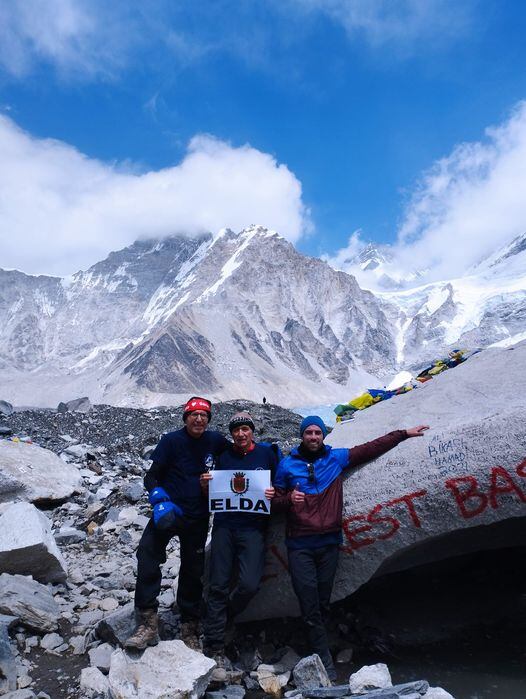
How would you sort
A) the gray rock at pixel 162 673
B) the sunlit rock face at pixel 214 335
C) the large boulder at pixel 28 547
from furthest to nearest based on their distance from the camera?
the sunlit rock face at pixel 214 335
the large boulder at pixel 28 547
the gray rock at pixel 162 673

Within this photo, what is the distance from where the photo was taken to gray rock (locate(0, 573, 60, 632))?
530 cm

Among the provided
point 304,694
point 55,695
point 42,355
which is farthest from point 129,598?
point 42,355

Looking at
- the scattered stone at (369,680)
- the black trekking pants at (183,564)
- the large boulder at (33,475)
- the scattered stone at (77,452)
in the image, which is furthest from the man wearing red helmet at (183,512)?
the scattered stone at (77,452)

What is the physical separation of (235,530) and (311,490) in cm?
86

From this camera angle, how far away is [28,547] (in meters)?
5.95

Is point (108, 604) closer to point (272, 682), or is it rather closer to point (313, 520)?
point (272, 682)

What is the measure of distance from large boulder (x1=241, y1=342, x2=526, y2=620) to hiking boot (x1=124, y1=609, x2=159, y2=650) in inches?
50.0

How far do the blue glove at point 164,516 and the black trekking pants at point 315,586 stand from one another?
4.00 ft

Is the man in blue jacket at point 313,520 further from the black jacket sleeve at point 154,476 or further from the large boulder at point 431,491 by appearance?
the black jacket sleeve at point 154,476

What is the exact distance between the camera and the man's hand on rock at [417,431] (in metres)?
5.68

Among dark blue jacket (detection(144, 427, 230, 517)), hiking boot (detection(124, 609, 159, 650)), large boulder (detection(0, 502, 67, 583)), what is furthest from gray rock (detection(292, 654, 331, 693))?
large boulder (detection(0, 502, 67, 583))

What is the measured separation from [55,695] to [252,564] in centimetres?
202

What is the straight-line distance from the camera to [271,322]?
152625 millimetres

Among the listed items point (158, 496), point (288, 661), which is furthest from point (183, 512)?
point (288, 661)
